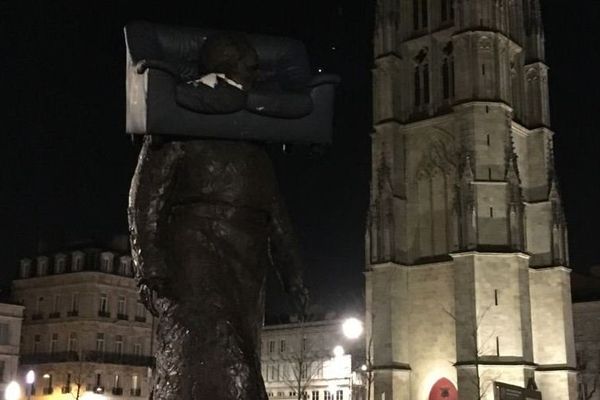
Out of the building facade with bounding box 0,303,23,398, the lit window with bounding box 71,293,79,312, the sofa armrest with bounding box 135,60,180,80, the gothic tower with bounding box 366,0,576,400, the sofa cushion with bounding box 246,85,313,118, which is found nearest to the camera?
the sofa armrest with bounding box 135,60,180,80

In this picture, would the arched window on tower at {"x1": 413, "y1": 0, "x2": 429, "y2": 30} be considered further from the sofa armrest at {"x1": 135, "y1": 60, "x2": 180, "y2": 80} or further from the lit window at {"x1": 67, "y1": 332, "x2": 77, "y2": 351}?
the sofa armrest at {"x1": 135, "y1": 60, "x2": 180, "y2": 80}

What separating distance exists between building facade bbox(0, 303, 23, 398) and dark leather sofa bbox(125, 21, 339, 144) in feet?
179

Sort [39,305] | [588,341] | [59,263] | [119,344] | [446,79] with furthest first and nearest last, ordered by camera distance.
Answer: [59,263], [39,305], [119,344], [588,341], [446,79]

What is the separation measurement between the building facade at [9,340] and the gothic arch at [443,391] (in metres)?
27.6

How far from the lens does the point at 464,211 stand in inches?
1663

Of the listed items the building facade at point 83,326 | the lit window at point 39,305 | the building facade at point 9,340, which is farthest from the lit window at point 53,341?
the building facade at point 9,340

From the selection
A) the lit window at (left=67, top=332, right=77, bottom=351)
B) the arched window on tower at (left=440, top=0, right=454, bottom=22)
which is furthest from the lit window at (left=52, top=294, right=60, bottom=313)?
the arched window on tower at (left=440, top=0, right=454, bottom=22)

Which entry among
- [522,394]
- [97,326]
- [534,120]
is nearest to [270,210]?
[522,394]

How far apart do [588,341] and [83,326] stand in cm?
3420

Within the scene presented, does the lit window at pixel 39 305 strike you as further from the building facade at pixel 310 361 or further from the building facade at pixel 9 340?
the building facade at pixel 310 361

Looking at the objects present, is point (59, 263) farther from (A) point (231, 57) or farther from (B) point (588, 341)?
(A) point (231, 57)

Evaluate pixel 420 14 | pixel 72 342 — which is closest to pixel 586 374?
pixel 420 14

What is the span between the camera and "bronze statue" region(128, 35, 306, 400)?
548 cm

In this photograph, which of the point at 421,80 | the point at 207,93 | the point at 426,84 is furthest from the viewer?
the point at 421,80
